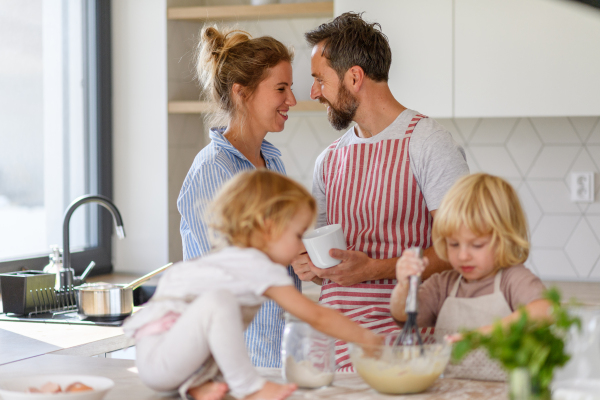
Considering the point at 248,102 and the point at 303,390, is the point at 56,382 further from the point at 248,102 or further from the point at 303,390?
the point at 248,102

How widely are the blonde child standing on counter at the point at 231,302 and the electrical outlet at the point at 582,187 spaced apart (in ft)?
6.37

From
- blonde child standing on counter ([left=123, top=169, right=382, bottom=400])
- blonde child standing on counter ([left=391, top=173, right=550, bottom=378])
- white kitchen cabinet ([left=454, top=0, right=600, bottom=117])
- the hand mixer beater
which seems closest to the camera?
blonde child standing on counter ([left=123, top=169, right=382, bottom=400])

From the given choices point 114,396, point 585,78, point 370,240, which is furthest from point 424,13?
point 114,396

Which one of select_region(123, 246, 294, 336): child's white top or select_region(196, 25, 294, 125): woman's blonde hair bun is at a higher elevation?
select_region(196, 25, 294, 125): woman's blonde hair bun

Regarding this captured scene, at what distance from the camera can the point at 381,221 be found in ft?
5.13

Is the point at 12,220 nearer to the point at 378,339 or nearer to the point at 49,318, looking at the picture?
the point at 49,318

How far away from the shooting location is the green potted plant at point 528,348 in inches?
31.0

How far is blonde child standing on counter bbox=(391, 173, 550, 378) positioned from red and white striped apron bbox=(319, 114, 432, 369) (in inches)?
12.5

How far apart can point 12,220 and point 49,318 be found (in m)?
0.71

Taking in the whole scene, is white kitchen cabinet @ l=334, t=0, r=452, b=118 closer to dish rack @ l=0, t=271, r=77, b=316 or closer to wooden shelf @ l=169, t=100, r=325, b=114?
wooden shelf @ l=169, t=100, r=325, b=114

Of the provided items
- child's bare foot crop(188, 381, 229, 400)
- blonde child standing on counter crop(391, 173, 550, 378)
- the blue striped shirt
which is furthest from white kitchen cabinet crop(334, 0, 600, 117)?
child's bare foot crop(188, 381, 229, 400)

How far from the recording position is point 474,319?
1196 millimetres

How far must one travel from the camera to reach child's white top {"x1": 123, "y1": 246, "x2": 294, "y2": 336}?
0.98m

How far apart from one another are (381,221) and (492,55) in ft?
3.80
